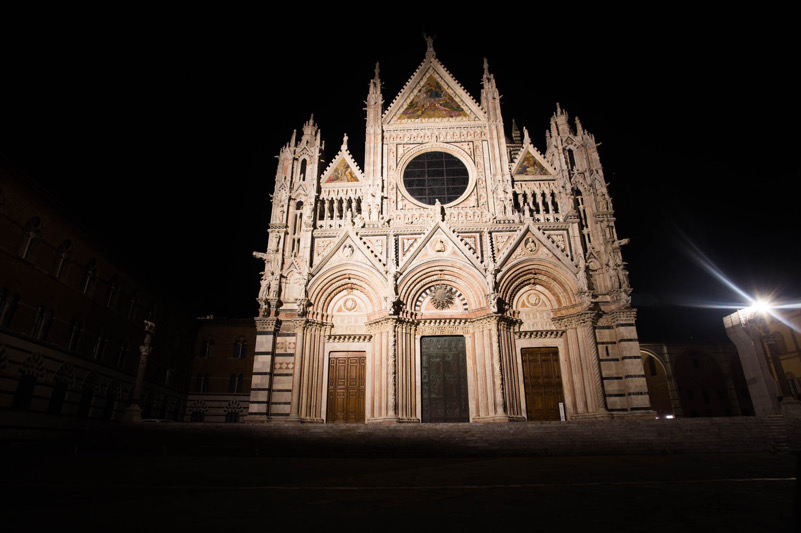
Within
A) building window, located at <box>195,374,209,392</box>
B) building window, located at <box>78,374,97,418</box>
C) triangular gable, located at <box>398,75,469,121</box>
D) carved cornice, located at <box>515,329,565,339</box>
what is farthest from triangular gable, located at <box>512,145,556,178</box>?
building window, located at <box>195,374,209,392</box>

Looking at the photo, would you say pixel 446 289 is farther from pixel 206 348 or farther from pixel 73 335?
pixel 206 348

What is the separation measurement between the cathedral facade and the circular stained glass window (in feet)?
0.23

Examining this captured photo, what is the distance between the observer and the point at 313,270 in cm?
1955

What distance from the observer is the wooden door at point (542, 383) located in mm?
18000

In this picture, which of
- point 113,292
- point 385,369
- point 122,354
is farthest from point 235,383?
point 385,369

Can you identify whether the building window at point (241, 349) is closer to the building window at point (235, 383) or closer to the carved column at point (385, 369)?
the building window at point (235, 383)

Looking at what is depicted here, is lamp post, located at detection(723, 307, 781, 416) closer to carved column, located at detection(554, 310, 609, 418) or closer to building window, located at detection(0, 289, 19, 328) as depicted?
carved column, located at detection(554, 310, 609, 418)

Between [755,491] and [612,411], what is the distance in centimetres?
1345

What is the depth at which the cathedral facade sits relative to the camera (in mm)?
17812

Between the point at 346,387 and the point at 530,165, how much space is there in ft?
48.6

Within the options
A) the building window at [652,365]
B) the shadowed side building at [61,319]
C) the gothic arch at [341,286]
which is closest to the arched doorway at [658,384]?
the building window at [652,365]

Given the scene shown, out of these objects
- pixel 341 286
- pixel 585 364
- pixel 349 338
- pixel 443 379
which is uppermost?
pixel 341 286

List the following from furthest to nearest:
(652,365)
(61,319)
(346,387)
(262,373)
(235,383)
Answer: (652,365) → (235,383) → (346,387) → (61,319) → (262,373)

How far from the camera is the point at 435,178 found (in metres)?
22.9
